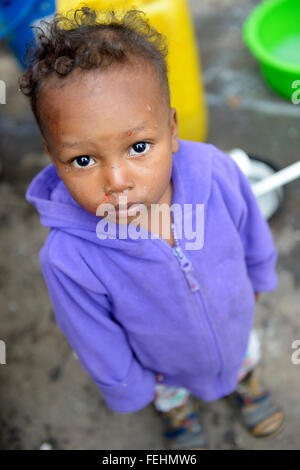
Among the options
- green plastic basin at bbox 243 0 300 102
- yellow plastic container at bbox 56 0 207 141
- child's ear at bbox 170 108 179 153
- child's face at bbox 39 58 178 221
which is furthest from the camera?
green plastic basin at bbox 243 0 300 102

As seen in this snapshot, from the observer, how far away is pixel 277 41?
2.42 m

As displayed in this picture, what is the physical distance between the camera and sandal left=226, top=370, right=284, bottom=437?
1.37 meters

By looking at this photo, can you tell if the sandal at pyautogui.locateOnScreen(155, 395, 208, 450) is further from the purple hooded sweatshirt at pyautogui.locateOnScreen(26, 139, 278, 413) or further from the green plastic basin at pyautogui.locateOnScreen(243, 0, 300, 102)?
the green plastic basin at pyautogui.locateOnScreen(243, 0, 300, 102)

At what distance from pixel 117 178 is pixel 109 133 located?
0.07 metres

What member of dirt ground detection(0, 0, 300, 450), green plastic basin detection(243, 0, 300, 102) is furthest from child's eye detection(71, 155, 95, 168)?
green plastic basin detection(243, 0, 300, 102)

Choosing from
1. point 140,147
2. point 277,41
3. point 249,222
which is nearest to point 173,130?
point 140,147

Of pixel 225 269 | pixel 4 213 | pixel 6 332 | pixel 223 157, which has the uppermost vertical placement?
pixel 223 157

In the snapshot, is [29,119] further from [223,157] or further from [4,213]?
[223,157]

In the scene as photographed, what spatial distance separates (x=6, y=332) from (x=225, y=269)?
3.59ft

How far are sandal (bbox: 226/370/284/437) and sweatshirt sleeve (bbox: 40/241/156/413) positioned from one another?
44cm

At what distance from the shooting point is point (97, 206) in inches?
28.4

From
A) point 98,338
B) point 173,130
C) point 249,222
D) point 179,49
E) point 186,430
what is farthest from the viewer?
point 179,49

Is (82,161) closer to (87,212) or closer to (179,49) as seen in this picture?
(87,212)
